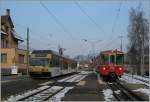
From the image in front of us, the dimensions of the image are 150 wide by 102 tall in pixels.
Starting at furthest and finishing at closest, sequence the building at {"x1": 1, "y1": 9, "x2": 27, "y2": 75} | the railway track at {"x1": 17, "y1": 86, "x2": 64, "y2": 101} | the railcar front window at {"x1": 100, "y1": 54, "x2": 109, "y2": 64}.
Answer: the building at {"x1": 1, "y1": 9, "x2": 27, "y2": 75} < the railcar front window at {"x1": 100, "y1": 54, "x2": 109, "y2": 64} < the railway track at {"x1": 17, "y1": 86, "x2": 64, "y2": 101}

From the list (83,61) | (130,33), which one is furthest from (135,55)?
(83,61)

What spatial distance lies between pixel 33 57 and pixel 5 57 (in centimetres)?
2816

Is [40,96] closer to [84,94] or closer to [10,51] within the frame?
[84,94]

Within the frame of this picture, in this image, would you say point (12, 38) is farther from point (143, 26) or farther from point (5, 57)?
point (143, 26)

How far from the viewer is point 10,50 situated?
232 ft

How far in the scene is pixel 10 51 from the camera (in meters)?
70.7

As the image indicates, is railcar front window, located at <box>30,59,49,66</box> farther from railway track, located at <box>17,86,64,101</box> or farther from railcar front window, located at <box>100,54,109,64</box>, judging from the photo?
railway track, located at <box>17,86,64,101</box>

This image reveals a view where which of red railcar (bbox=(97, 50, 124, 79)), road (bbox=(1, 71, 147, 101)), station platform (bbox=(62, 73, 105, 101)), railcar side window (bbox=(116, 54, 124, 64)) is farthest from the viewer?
railcar side window (bbox=(116, 54, 124, 64))

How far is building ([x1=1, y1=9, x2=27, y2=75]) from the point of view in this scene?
69875 millimetres

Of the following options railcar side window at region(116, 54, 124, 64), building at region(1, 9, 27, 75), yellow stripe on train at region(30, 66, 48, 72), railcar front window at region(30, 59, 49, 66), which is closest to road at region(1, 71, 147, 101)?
railcar side window at region(116, 54, 124, 64)

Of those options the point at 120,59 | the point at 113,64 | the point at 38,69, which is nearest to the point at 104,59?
the point at 113,64

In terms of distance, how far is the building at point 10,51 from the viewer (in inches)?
2751

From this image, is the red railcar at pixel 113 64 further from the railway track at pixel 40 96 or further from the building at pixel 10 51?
the building at pixel 10 51

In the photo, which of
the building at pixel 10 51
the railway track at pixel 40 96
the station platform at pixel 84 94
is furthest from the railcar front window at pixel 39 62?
the railway track at pixel 40 96
